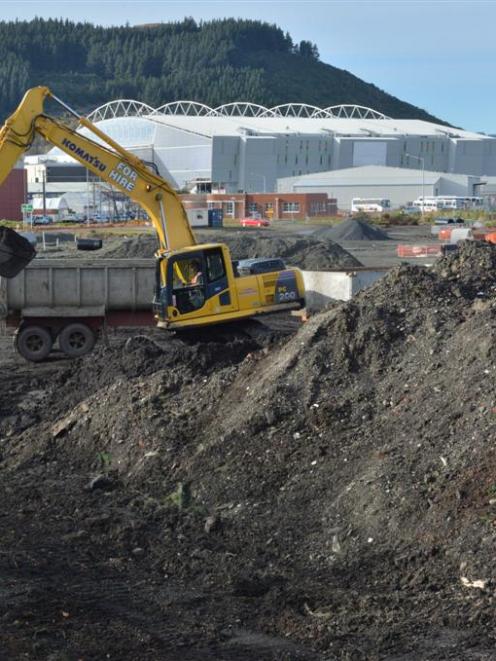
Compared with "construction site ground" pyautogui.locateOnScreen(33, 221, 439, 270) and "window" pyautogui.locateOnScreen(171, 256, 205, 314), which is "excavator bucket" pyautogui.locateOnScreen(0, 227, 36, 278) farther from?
"construction site ground" pyautogui.locateOnScreen(33, 221, 439, 270)

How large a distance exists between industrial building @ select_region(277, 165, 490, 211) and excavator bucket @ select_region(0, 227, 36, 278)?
99.8m

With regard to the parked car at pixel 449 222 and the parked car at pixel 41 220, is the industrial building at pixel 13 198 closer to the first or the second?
the parked car at pixel 41 220

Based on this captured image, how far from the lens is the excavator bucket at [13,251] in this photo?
21.8m

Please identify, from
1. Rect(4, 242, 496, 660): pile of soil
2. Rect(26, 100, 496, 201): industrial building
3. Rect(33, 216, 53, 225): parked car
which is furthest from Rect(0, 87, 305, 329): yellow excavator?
Rect(26, 100, 496, 201): industrial building

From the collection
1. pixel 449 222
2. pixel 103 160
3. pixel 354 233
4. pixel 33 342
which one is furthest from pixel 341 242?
pixel 33 342

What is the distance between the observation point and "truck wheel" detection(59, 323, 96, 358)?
24781 mm

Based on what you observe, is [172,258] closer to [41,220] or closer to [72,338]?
[72,338]

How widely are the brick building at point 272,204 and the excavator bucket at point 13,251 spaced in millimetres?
79450

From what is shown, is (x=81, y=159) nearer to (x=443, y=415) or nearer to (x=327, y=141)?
(x=443, y=415)

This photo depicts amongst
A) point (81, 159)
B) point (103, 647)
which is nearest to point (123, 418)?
point (103, 647)

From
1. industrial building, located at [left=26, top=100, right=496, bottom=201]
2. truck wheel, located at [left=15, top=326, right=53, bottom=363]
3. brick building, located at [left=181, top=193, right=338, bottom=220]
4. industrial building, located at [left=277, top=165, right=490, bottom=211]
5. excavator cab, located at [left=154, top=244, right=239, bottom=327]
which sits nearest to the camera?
excavator cab, located at [left=154, top=244, right=239, bottom=327]

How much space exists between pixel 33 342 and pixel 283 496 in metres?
12.7

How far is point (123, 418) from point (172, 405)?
2.31ft

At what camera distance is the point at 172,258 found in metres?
22.7
